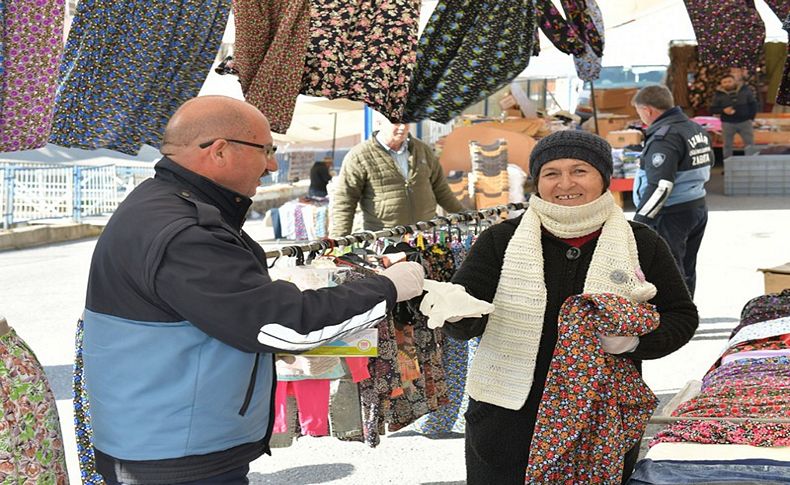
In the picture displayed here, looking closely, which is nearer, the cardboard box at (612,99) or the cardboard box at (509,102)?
the cardboard box at (509,102)

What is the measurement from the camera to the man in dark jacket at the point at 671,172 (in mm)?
6973

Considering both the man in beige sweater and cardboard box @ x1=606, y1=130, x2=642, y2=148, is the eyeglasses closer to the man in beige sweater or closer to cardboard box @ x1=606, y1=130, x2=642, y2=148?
the man in beige sweater

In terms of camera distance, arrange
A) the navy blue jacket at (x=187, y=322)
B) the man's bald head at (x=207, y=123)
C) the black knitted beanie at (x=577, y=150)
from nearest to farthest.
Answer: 1. the navy blue jacket at (x=187, y=322)
2. the man's bald head at (x=207, y=123)
3. the black knitted beanie at (x=577, y=150)

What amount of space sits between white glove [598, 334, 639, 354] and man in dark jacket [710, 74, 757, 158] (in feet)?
49.0

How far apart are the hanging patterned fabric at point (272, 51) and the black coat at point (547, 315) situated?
112 centimetres

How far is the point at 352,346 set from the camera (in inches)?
110

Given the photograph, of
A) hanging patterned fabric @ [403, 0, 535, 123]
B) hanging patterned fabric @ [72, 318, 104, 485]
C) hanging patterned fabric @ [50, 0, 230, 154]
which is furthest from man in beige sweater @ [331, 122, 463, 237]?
hanging patterned fabric @ [72, 318, 104, 485]

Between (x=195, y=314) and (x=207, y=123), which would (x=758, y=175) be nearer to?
(x=207, y=123)

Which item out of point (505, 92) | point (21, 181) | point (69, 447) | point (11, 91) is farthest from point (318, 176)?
point (11, 91)

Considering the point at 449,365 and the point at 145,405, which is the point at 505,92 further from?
the point at 145,405

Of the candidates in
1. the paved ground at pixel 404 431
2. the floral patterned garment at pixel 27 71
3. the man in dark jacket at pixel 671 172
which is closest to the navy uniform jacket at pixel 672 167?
the man in dark jacket at pixel 671 172

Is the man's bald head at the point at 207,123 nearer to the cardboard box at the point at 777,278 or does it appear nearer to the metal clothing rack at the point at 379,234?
the metal clothing rack at the point at 379,234

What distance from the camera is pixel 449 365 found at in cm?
505

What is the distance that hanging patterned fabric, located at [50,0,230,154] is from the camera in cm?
357
